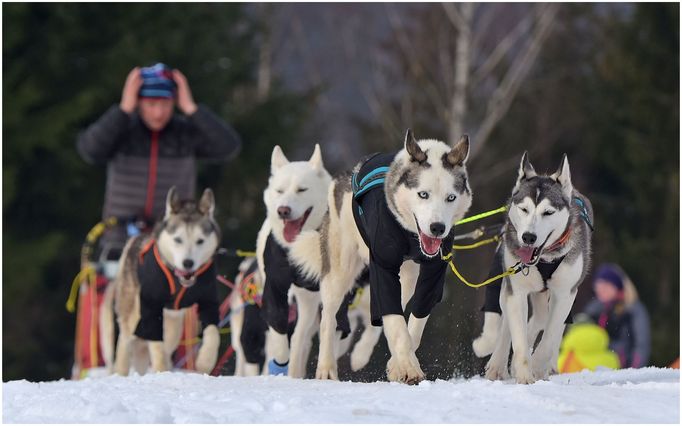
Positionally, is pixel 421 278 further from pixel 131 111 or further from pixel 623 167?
pixel 623 167

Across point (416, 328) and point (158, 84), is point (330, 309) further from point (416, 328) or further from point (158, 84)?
point (158, 84)

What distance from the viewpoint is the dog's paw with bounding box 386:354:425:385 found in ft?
19.1

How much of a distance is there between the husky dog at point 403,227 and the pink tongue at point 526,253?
327 millimetres

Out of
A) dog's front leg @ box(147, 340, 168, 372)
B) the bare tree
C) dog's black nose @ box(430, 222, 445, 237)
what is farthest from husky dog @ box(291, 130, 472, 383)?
the bare tree

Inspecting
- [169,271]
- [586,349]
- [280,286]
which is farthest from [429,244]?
[586,349]

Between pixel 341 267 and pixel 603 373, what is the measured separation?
147cm

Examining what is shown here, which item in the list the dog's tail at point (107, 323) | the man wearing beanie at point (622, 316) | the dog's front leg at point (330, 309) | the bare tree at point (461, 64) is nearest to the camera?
the dog's front leg at point (330, 309)

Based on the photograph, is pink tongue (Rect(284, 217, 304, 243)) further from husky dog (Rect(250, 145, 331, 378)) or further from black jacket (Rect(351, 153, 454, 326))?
black jacket (Rect(351, 153, 454, 326))

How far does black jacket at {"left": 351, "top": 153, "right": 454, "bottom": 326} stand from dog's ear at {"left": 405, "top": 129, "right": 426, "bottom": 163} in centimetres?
26

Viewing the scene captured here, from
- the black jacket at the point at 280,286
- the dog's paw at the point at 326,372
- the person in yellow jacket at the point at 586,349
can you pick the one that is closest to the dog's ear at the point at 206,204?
the black jacket at the point at 280,286

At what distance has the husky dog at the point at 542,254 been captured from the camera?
→ 594cm

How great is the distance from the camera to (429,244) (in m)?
5.74

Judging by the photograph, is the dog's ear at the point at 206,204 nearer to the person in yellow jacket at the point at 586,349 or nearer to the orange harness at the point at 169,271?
the orange harness at the point at 169,271

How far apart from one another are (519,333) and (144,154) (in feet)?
13.3
